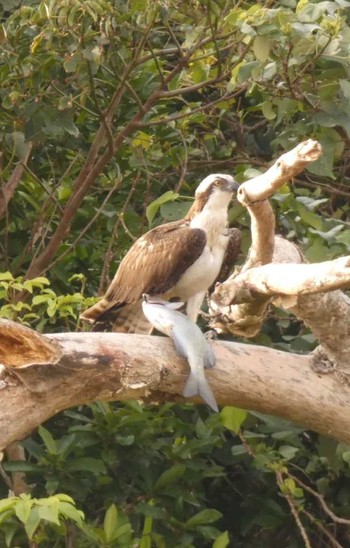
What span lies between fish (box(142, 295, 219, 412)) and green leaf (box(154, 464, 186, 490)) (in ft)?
3.72

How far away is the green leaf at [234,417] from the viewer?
204 inches

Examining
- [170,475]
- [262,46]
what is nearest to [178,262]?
[170,475]

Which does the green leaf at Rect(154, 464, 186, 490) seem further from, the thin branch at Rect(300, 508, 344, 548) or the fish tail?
the fish tail

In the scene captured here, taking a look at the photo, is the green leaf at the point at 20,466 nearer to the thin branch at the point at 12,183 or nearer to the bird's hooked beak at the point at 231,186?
the thin branch at the point at 12,183

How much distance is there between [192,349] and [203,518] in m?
1.51

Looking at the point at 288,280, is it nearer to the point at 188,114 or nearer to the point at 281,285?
the point at 281,285

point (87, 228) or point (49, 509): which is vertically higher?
point (49, 509)

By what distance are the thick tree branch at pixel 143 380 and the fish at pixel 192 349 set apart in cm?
4

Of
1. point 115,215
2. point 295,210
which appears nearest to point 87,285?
point 115,215

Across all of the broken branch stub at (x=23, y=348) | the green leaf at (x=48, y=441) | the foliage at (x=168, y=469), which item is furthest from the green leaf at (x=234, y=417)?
the broken branch stub at (x=23, y=348)

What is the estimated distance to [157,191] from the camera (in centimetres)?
620

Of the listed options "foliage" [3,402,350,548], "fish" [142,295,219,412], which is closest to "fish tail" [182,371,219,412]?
"fish" [142,295,219,412]

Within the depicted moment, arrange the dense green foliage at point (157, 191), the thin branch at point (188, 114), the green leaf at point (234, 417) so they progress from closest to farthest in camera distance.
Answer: the dense green foliage at point (157, 191) → the green leaf at point (234, 417) → the thin branch at point (188, 114)

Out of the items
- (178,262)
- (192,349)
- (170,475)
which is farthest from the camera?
(170,475)
